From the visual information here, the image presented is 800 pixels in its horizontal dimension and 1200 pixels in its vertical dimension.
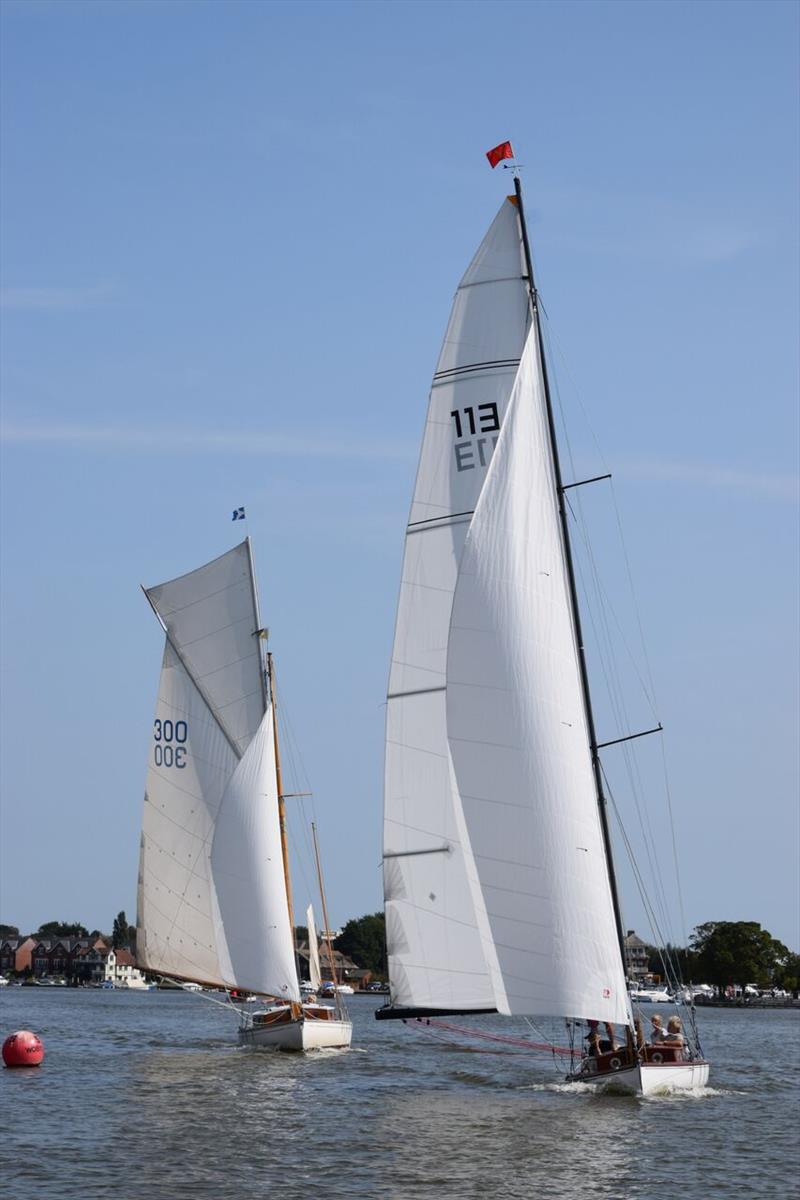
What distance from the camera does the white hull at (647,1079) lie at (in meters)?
34.6

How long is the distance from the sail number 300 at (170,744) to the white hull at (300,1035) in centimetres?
936

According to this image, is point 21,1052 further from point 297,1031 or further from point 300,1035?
point 300,1035

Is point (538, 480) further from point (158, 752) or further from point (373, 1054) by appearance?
point (373, 1054)

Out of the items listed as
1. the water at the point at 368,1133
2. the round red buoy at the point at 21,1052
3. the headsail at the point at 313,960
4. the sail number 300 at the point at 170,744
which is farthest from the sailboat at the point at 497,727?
the headsail at the point at 313,960

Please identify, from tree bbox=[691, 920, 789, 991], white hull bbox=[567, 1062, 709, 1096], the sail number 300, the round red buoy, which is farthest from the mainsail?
tree bbox=[691, 920, 789, 991]

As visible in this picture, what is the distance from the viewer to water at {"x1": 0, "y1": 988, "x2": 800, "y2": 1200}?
26578 millimetres

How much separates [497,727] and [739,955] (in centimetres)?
13951

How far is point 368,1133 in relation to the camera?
32531mm

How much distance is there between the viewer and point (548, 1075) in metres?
47.2

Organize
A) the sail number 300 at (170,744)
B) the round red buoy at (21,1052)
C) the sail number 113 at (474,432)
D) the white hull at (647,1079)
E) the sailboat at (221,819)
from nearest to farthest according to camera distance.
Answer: the white hull at (647,1079) → the sail number 113 at (474,432) → the round red buoy at (21,1052) → the sailboat at (221,819) → the sail number 300 at (170,744)

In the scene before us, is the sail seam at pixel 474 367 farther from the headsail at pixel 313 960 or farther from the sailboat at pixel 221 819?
the headsail at pixel 313 960

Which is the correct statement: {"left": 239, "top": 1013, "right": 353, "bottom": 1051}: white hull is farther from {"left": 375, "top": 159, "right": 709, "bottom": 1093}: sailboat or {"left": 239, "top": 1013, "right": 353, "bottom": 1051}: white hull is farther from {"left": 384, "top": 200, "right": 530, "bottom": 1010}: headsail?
{"left": 384, "top": 200, "right": 530, "bottom": 1010}: headsail

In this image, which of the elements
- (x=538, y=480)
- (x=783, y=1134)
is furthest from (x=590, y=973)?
(x=538, y=480)

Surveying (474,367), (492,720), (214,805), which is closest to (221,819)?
(214,805)
